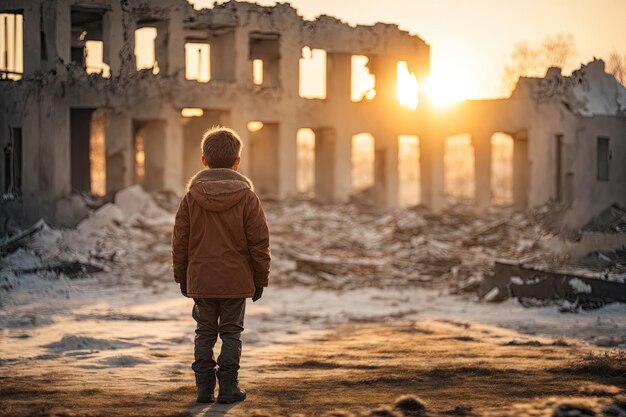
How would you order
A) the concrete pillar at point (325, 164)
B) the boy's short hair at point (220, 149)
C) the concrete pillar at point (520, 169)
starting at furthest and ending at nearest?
the concrete pillar at point (520, 169)
the concrete pillar at point (325, 164)
the boy's short hair at point (220, 149)

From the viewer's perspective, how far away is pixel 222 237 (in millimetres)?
6527

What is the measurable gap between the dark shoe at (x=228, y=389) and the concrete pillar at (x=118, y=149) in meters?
23.4

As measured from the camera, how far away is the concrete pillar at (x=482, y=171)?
36062mm

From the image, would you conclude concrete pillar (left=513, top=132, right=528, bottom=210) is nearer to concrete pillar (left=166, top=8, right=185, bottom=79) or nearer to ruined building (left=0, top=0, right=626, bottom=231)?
ruined building (left=0, top=0, right=626, bottom=231)

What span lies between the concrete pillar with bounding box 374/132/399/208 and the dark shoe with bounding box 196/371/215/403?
30.3m

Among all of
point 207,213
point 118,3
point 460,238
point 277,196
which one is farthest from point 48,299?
point 277,196

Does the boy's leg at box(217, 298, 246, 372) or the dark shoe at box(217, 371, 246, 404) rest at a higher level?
the boy's leg at box(217, 298, 246, 372)

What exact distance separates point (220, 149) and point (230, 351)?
4.18 ft

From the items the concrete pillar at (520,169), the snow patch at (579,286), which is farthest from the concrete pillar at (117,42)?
the snow patch at (579,286)

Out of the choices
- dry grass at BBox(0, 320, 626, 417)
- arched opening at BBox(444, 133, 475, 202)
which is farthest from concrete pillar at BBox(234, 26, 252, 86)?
arched opening at BBox(444, 133, 475, 202)

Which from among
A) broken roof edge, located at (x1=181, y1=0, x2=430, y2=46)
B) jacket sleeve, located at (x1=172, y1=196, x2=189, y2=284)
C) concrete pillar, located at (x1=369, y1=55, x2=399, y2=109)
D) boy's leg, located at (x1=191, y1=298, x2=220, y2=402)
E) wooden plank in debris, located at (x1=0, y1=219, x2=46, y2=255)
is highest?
broken roof edge, located at (x1=181, y1=0, x2=430, y2=46)

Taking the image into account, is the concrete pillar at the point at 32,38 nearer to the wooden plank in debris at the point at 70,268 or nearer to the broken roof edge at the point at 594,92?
the wooden plank in debris at the point at 70,268

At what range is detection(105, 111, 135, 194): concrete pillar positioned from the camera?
29391mm

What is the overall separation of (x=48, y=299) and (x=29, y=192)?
13.0 m
